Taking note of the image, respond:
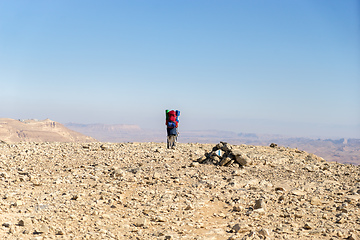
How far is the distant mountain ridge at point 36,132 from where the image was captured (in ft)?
417

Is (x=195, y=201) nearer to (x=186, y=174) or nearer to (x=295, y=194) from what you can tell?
(x=186, y=174)

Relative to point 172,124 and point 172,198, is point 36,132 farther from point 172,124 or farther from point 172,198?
point 172,198

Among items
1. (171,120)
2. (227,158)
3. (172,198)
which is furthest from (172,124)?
(172,198)

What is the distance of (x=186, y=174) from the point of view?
1102 cm

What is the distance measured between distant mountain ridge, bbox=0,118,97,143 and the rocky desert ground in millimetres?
111347

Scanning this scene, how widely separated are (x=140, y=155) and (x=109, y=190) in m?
4.37

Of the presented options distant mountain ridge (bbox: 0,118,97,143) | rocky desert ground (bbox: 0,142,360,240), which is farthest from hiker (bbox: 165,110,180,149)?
distant mountain ridge (bbox: 0,118,97,143)

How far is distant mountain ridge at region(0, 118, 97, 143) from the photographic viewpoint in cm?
12712

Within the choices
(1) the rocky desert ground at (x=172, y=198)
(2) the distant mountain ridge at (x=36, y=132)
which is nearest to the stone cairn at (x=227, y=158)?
(1) the rocky desert ground at (x=172, y=198)

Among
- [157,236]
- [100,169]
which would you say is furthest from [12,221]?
[100,169]

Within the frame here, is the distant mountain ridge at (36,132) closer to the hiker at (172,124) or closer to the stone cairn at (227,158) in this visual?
the hiker at (172,124)

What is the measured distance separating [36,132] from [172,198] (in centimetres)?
15525

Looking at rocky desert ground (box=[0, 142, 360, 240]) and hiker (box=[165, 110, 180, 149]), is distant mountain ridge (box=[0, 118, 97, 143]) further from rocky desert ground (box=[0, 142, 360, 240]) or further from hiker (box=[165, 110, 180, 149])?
rocky desert ground (box=[0, 142, 360, 240])

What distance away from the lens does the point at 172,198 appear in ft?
29.1
